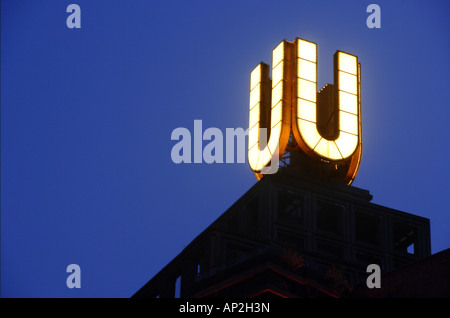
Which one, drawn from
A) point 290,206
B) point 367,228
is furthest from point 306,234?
point 367,228

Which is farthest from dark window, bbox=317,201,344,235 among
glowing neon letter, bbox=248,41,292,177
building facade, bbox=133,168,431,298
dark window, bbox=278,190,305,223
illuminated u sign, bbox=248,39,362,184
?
glowing neon letter, bbox=248,41,292,177

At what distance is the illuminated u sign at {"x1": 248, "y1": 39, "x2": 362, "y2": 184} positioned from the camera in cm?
7788

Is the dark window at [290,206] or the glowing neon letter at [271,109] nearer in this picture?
the glowing neon letter at [271,109]

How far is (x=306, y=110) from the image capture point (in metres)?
78.6

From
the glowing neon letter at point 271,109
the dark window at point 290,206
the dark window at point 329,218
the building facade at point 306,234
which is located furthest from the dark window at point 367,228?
the glowing neon letter at point 271,109

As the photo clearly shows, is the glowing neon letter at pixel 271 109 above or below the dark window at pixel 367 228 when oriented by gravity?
above

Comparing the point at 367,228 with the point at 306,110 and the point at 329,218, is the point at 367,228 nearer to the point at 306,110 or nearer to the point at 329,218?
the point at 329,218

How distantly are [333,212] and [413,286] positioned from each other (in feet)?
73.1

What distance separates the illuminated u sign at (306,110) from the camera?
255 ft

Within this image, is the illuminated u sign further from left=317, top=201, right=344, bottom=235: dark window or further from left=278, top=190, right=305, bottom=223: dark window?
left=317, top=201, right=344, bottom=235: dark window

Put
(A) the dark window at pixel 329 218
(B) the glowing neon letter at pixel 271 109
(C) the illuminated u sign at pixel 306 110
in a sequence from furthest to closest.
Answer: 1. (A) the dark window at pixel 329 218
2. (C) the illuminated u sign at pixel 306 110
3. (B) the glowing neon letter at pixel 271 109

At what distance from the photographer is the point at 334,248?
276ft

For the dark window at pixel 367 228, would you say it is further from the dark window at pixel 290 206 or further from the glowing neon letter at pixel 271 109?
the glowing neon letter at pixel 271 109
